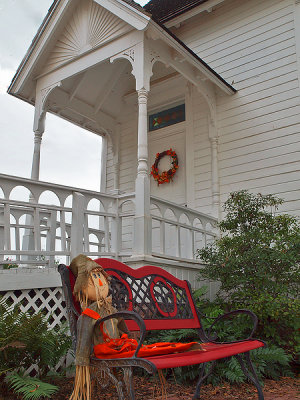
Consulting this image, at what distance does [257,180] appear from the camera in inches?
301

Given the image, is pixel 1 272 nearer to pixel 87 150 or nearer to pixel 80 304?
pixel 80 304

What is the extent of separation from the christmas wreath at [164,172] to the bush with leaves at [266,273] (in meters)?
3.23

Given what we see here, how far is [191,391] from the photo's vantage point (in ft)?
13.0

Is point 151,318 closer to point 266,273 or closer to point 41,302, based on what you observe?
point 41,302

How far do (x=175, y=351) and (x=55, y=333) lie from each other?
6.00 feet

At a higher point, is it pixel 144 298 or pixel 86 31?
pixel 86 31

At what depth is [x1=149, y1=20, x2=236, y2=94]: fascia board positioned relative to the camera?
20.8 ft

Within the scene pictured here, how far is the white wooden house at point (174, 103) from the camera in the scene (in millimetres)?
6266

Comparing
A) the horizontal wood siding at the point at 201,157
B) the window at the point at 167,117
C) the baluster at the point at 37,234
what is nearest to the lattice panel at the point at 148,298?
the baluster at the point at 37,234

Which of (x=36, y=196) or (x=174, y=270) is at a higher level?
(x=36, y=196)

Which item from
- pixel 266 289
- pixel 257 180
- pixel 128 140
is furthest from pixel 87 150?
pixel 266 289

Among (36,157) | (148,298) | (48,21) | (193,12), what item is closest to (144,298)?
(148,298)

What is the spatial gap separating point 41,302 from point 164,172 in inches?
195

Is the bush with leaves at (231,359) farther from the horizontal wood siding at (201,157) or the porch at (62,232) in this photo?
the horizontal wood siding at (201,157)
